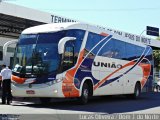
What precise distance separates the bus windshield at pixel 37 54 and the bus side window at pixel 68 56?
0.40 metres

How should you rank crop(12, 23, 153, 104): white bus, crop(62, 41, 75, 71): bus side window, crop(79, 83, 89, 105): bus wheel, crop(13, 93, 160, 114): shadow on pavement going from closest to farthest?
1. crop(13, 93, 160, 114): shadow on pavement
2. crop(12, 23, 153, 104): white bus
3. crop(62, 41, 75, 71): bus side window
4. crop(79, 83, 89, 105): bus wheel

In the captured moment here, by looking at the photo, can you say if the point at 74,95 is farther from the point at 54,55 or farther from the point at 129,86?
the point at 129,86

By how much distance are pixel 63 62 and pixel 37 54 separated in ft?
3.80

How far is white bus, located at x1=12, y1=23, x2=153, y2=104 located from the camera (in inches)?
650

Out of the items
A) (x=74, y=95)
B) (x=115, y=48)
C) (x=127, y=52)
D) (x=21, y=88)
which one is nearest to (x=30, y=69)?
(x=21, y=88)

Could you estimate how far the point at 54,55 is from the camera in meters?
16.6

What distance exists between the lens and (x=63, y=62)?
54.8ft

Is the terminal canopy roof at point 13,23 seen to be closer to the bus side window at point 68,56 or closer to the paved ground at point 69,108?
the paved ground at point 69,108

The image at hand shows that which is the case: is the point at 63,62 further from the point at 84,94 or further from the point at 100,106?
the point at 100,106

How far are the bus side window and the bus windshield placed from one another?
1.33 feet

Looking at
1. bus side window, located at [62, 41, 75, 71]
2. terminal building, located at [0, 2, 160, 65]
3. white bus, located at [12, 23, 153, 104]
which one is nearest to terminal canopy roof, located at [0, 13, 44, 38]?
terminal building, located at [0, 2, 160, 65]

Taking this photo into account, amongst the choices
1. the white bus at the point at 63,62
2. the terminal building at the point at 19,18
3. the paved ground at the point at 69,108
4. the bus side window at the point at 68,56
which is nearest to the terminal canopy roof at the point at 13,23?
the terminal building at the point at 19,18

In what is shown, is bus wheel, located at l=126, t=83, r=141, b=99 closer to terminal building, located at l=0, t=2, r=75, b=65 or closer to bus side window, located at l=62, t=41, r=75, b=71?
terminal building, located at l=0, t=2, r=75, b=65

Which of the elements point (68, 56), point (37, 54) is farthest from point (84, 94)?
point (37, 54)
